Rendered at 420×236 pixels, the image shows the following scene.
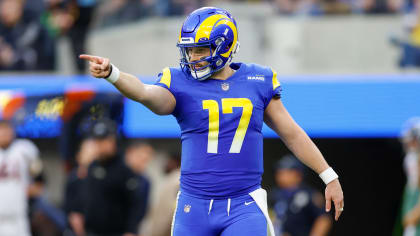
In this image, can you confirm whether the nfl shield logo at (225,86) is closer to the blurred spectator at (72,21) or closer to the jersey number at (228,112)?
the jersey number at (228,112)

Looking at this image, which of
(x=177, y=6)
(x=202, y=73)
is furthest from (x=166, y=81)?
(x=177, y=6)

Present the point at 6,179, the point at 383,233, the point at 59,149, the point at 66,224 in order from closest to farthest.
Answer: the point at 6,179 < the point at 66,224 < the point at 59,149 < the point at 383,233

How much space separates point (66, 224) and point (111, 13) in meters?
3.79

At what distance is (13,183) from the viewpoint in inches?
434

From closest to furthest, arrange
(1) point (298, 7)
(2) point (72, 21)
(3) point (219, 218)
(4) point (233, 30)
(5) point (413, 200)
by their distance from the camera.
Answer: (3) point (219, 218), (4) point (233, 30), (5) point (413, 200), (2) point (72, 21), (1) point (298, 7)

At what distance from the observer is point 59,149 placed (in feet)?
45.0

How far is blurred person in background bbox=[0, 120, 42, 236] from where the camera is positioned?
10.9 m

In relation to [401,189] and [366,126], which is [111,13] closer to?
[366,126]

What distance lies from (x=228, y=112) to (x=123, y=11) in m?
8.78

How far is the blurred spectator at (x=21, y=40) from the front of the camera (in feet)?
45.7

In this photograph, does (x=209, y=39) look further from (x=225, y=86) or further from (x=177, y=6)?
(x=177, y=6)

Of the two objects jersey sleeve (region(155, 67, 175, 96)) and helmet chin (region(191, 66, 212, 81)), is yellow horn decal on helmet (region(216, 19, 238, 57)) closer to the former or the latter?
helmet chin (region(191, 66, 212, 81))

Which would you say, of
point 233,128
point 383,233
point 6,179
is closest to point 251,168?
point 233,128

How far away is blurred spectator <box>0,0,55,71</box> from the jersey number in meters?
8.72
